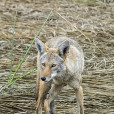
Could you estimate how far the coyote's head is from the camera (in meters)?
5.82

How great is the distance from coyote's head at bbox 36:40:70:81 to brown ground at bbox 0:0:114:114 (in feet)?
1.93

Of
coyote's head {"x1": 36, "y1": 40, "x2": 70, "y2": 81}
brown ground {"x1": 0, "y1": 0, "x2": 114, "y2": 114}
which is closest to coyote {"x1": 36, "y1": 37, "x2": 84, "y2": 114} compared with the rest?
coyote's head {"x1": 36, "y1": 40, "x2": 70, "y2": 81}

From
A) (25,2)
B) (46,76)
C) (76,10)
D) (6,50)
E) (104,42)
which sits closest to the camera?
(46,76)

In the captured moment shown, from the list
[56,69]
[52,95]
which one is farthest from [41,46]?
[52,95]

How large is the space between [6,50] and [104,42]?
10.1 feet

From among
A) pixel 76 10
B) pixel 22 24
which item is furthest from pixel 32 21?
pixel 76 10

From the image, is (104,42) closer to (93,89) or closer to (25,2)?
(93,89)

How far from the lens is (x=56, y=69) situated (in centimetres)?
593

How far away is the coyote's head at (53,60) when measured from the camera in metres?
5.82

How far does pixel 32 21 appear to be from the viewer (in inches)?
520

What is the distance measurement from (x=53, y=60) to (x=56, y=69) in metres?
0.15

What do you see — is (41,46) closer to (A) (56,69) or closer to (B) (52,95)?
(A) (56,69)

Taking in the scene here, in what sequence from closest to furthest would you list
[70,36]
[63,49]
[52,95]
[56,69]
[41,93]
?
1. [56,69]
2. [63,49]
3. [41,93]
4. [52,95]
5. [70,36]

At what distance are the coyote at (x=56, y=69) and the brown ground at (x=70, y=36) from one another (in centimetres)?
34
